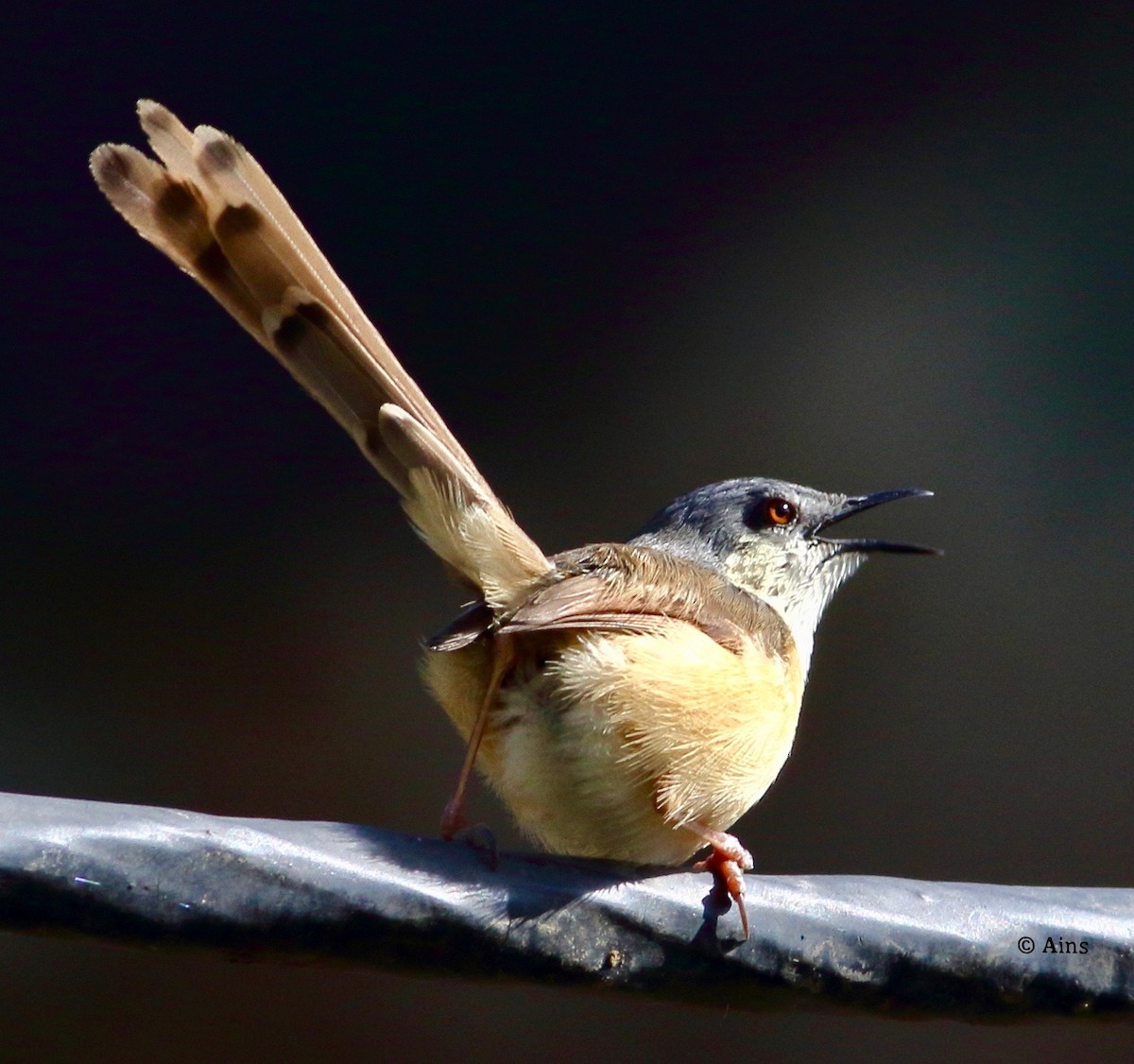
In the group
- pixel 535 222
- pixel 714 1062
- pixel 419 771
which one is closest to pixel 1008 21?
pixel 535 222

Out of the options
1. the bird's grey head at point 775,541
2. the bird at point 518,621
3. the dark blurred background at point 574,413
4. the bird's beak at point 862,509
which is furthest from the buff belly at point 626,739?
the dark blurred background at point 574,413

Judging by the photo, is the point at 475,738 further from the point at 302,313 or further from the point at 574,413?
the point at 574,413

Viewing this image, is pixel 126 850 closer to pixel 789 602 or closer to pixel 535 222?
pixel 789 602

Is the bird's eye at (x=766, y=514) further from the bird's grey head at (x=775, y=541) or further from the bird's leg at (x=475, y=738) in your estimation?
the bird's leg at (x=475, y=738)

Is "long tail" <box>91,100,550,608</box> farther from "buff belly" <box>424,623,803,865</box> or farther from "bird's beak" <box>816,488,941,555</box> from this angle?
"bird's beak" <box>816,488,941,555</box>

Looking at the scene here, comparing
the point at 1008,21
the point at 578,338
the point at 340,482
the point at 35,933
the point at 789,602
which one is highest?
the point at 1008,21

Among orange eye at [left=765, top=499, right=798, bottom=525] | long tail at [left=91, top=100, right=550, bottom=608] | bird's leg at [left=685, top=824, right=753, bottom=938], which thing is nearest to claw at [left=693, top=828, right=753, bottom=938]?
bird's leg at [left=685, top=824, right=753, bottom=938]
